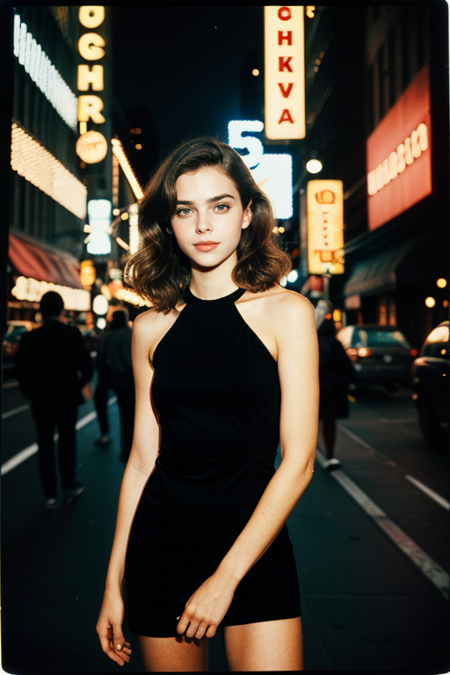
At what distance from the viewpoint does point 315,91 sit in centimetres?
215

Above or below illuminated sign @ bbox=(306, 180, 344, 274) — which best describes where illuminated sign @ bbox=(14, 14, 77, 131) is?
above

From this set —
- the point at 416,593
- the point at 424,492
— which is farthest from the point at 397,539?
the point at 424,492

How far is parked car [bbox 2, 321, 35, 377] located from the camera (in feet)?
9.42

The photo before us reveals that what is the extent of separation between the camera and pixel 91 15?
184 cm

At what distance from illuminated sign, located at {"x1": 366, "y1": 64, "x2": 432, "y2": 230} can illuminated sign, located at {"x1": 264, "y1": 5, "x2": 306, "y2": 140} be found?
0.51m

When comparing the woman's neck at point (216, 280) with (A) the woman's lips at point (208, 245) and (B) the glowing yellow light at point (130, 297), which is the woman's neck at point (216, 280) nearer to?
(A) the woman's lips at point (208, 245)

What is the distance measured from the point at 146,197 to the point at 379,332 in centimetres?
193

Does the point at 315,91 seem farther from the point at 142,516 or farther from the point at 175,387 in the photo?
the point at 142,516

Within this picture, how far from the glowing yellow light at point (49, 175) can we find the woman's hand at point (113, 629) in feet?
4.30

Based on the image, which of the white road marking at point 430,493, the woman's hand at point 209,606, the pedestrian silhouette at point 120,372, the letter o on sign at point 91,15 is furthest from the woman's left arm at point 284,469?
the white road marking at point 430,493

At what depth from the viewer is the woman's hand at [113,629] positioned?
1.57 meters

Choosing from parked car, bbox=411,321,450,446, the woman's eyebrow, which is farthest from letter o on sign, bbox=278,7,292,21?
parked car, bbox=411,321,450,446

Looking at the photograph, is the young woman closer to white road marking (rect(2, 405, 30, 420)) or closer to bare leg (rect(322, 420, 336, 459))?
bare leg (rect(322, 420, 336, 459))

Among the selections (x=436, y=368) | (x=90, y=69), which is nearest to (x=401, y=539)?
(x=436, y=368)
